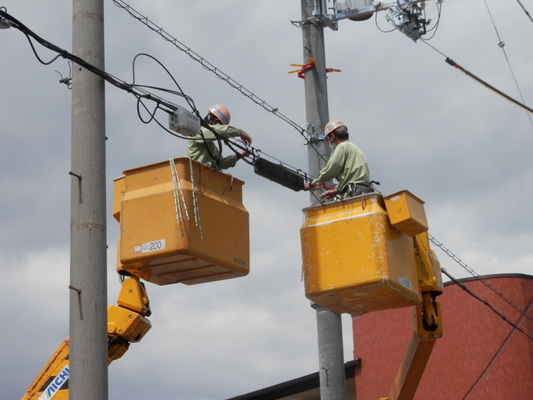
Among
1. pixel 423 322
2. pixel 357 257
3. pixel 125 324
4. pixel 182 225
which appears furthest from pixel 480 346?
pixel 182 225

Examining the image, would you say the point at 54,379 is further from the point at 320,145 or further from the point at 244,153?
the point at 320,145

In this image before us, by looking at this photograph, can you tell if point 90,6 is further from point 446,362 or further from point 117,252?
point 446,362

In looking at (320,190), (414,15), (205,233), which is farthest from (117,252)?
(414,15)

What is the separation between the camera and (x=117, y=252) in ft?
37.2

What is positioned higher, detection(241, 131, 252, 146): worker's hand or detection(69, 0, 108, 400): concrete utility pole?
detection(241, 131, 252, 146): worker's hand

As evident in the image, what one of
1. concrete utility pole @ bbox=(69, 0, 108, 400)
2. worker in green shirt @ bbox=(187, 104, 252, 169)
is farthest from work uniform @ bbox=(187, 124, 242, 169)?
concrete utility pole @ bbox=(69, 0, 108, 400)

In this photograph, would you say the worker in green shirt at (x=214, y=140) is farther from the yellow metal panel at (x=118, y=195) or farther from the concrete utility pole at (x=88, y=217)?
the concrete utility pole at (x=88, y=217)

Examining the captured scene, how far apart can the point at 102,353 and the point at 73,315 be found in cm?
40

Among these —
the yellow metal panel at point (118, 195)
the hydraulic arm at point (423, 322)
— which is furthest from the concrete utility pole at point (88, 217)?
the hydraulic arm at point (423, 322)

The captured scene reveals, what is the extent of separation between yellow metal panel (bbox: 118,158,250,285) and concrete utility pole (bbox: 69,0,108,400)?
1161mm

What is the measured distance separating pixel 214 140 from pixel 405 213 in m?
2.27

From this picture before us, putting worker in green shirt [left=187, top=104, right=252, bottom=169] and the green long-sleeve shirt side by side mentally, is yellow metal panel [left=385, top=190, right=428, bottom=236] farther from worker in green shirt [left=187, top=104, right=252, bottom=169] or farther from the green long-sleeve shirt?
worker in green shirt [left=187, top=104, right=252, bottom=169]

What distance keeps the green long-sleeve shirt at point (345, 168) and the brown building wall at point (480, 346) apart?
357 inches

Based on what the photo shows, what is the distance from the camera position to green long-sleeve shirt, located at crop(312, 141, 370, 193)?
12.5m
